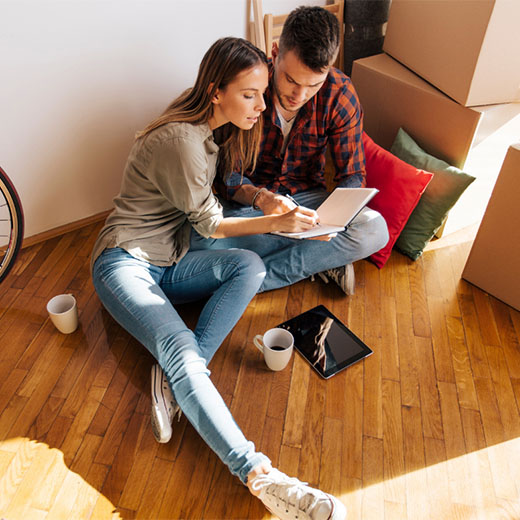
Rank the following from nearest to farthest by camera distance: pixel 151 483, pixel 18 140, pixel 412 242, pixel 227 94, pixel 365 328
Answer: pixel 151 483
pixel 227 94
pixel 365 328
pixel 18 140
pixel 412 242

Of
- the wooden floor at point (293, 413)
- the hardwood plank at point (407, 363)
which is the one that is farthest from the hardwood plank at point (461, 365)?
the hardwood plank at point (407, 363)

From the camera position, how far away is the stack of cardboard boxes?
1.81 meters

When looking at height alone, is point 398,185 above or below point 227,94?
below

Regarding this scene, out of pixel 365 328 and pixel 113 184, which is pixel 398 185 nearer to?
pixel 365 328

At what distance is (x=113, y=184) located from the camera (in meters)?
2.24

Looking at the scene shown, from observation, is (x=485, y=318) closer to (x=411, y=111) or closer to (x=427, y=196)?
(x=427, y=196)

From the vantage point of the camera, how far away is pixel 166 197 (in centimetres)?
153

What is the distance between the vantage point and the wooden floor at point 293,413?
1301 mm

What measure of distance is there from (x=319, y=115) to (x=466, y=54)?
2.04 feet

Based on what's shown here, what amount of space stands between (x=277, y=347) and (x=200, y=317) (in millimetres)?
266

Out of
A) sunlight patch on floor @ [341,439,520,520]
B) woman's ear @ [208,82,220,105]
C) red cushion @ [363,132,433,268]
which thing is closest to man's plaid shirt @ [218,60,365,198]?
red cushion @ [363,132,433,268]

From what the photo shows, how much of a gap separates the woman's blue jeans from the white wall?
0.69 meters

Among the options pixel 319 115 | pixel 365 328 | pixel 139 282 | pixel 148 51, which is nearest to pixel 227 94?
pixel 319 115

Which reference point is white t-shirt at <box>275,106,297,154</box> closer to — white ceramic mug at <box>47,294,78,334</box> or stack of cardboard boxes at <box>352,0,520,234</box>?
stack of cardboard boxes at <box>352,0,520,234</box>
